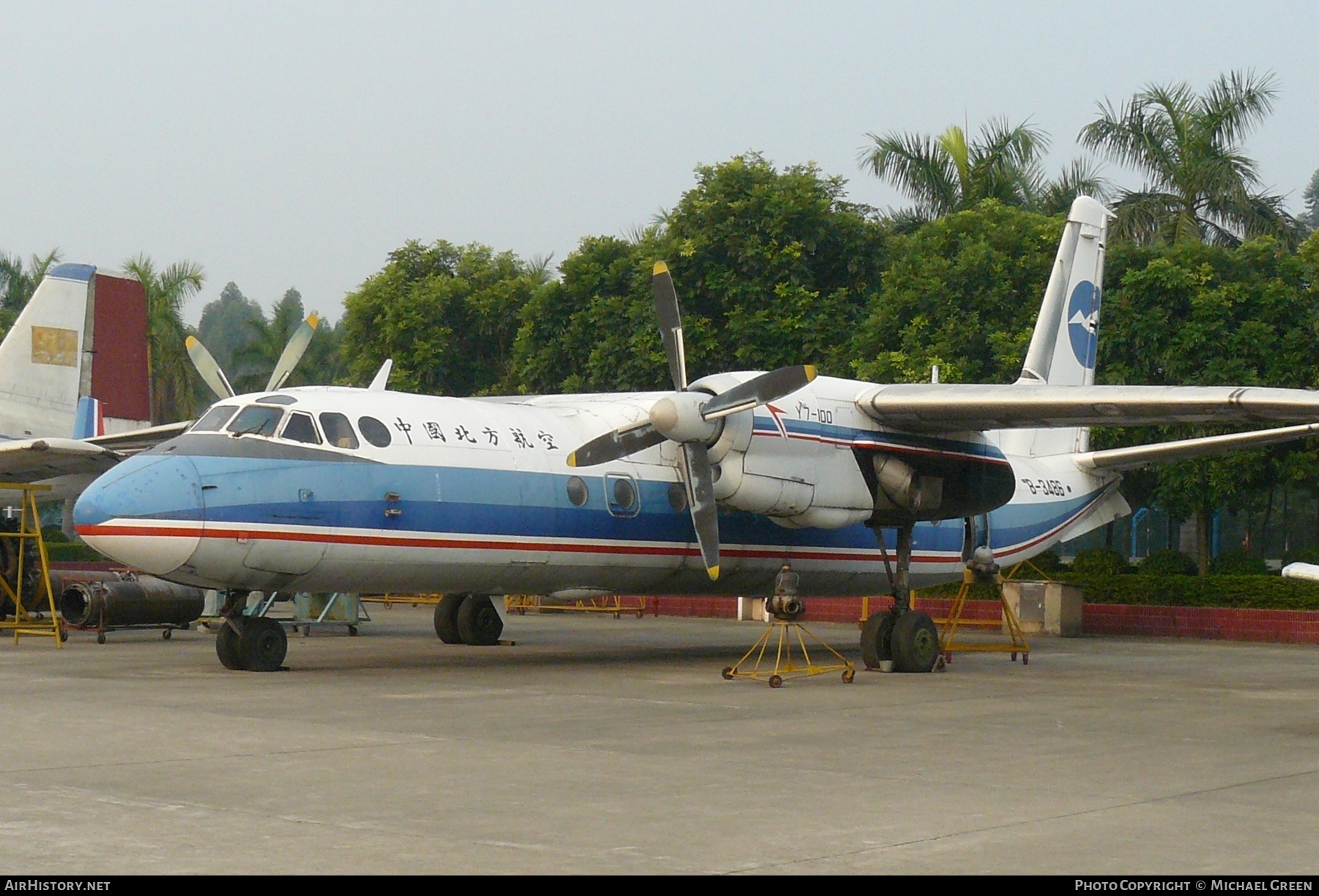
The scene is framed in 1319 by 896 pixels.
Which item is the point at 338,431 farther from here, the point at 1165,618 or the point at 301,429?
the point at 1165,618

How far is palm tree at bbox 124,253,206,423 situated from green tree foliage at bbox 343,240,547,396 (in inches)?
607

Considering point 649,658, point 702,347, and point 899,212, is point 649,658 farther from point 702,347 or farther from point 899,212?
point 899,212

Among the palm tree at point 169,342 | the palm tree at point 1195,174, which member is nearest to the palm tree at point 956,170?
the palm tree at point 1195,174

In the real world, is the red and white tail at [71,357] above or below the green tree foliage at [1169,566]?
above

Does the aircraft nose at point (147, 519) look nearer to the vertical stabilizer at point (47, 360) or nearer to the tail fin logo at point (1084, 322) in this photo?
the vertical stabilizer at point (47, 360)

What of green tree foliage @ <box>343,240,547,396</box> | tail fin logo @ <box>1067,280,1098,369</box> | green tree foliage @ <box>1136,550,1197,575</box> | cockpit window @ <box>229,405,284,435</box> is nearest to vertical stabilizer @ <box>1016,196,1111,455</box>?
tail fin logo @ <box>1067,280,1098,369</box>

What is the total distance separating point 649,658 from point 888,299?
52.0 feet

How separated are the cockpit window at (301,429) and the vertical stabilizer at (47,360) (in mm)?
12124

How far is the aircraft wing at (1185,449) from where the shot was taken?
→ 20.5m

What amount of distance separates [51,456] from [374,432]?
7.67 m

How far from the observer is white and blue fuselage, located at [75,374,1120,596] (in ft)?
52.6

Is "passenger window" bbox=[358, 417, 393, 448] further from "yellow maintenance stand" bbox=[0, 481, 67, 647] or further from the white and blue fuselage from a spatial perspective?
"yellow maintenance stand" bbox=[0, 481, 67, 647]

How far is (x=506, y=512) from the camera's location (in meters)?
18.0

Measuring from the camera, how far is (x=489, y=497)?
58.7 feet
